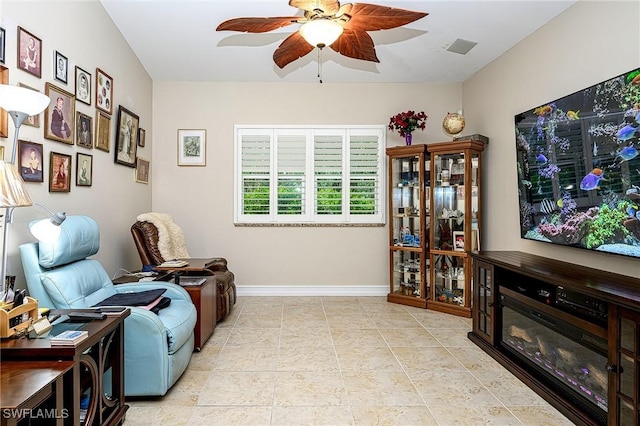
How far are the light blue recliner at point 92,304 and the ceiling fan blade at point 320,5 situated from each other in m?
2.01

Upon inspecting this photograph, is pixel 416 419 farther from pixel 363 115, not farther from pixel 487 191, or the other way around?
pixel 363 115

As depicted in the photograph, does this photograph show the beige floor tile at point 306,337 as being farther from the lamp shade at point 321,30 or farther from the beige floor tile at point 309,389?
the lamp shade at point 321,30

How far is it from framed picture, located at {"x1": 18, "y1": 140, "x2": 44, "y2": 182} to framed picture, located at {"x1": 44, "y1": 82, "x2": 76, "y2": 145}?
166mm

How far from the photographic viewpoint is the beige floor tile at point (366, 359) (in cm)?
277

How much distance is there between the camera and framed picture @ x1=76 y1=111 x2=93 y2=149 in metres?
3.05

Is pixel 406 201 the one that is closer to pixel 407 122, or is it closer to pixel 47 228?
pixel 407 122

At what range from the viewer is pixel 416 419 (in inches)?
82.9

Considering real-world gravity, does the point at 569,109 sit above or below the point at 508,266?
above

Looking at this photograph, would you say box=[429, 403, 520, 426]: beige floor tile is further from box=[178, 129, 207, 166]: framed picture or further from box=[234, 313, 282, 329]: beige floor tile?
box=[178, 129, 207, 166]: framed picture

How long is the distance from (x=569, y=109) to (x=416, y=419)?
97.4 inches

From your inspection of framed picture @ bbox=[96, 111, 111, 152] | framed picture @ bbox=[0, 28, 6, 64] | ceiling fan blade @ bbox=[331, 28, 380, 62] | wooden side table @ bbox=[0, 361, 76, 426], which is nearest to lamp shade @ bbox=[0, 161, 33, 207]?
wooden side table @ bbox=[0, 361, 76, 426]

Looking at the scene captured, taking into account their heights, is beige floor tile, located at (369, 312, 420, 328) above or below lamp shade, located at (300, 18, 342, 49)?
below

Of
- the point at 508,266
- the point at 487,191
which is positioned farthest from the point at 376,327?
the point at 487,191

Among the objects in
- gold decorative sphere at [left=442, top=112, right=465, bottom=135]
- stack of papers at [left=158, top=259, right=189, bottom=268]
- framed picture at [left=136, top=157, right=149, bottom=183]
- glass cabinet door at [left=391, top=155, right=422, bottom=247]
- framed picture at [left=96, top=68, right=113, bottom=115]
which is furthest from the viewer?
glass cabinet door at [left=391, top=155, right=422, bottom=247]
